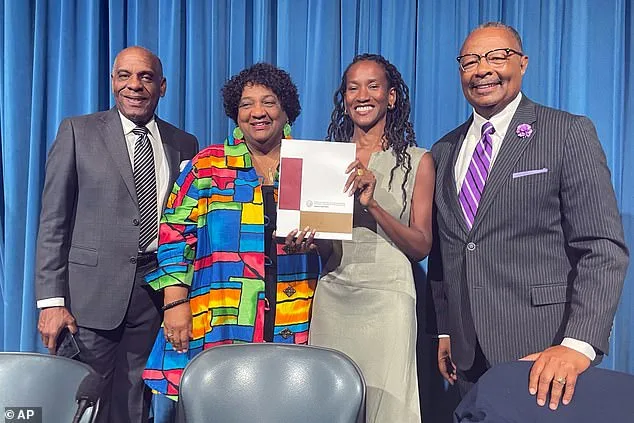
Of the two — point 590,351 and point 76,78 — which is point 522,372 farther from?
point 76,78

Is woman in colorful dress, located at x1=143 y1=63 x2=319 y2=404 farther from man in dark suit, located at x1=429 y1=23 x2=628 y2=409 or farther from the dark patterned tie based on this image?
man in dark suit, located at x1=429 y1=23 x2=628 y2=409

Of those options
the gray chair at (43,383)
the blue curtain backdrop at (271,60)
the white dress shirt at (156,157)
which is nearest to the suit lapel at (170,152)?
the white dress shirt at (156,157)

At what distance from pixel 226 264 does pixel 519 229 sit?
0.94 m

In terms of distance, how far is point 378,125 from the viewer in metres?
2.36

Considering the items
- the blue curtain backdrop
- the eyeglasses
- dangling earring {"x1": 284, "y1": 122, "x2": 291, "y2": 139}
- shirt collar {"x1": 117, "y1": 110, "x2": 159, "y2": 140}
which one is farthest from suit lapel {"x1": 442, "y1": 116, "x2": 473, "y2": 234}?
shirt collar {"x1": 117, "y1": 110, "x2": 159, "y2": 140}

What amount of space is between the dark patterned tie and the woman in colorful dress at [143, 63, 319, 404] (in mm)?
244

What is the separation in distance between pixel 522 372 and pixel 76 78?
8.43 ft

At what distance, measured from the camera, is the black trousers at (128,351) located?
2549mm

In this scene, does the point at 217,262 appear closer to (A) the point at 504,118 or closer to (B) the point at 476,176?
(B) the point at 476,176

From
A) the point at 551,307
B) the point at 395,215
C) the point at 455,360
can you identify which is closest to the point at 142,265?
the point at 395,215

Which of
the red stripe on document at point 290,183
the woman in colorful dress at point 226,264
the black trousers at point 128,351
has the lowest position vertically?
the black trousers at point 128,351

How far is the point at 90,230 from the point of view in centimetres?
253

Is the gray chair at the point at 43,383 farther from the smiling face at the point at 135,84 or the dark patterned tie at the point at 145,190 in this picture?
the smiling face at the point at 135,84

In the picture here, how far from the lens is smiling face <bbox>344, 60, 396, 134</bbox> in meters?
2.32
